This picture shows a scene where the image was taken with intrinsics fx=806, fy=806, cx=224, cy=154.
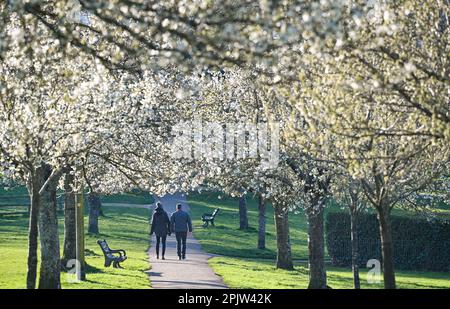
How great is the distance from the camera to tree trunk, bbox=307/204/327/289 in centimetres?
2138

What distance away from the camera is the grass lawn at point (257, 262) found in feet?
79.1

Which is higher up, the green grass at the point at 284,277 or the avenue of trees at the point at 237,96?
the avenue of trees at the point at 237,96

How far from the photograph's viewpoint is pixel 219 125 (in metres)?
24.3

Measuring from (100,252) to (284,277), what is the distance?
11.1m

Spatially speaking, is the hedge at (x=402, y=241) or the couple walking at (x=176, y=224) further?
the hedge at (x=402, y=241)

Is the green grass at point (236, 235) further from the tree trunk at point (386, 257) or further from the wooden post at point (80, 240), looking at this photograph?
the tree trunk at point (386, 257)

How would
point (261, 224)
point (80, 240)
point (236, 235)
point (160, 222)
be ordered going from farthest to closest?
1. point (236, 235)
2. point (261, 224)
3. point (160, 222)
4. point (80, 240)

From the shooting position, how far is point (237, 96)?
2688 cm

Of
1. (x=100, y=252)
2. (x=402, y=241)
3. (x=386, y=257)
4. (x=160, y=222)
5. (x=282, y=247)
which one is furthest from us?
(x=100, y=252)

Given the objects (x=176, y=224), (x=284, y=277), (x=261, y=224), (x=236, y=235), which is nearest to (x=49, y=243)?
(x=284, y=277)

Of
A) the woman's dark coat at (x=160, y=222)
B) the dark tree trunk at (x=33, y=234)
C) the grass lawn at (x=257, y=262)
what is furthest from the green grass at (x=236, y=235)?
the dark tree trunk at (x=33, y=234)

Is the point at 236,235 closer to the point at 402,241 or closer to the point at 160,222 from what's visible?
the point at 402,241

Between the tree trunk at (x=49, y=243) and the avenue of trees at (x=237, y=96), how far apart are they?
0.03m
